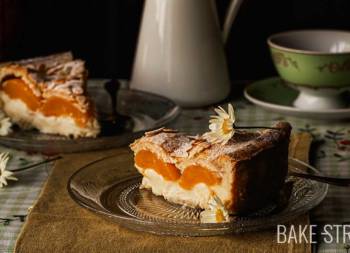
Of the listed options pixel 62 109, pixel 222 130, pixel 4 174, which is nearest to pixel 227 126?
pixel 222 130

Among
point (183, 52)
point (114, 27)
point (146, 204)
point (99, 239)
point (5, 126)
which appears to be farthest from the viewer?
point (114, 27)

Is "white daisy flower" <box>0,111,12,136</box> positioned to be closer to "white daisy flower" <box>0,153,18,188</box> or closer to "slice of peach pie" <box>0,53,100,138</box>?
"slice of peach pie" <box>0,53,100,138</box>

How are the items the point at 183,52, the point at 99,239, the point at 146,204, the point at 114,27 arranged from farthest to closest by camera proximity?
1. the point at 114,27
2. the point at 183,52
3. the point at 146,204
4. the point at 99,239

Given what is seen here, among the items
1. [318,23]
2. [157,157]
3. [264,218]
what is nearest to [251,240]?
[264,218]

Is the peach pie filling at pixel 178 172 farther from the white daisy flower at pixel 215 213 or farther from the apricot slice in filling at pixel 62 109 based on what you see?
the apricot slice in filling at pixel 62 109

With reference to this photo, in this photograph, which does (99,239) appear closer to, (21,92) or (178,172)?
(178,172)

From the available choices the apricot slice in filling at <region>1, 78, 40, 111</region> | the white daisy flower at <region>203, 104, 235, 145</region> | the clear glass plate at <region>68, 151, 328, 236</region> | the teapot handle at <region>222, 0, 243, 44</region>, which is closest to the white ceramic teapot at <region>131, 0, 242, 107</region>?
the teapot handle at <region>222, 0, 243, 44</region>
